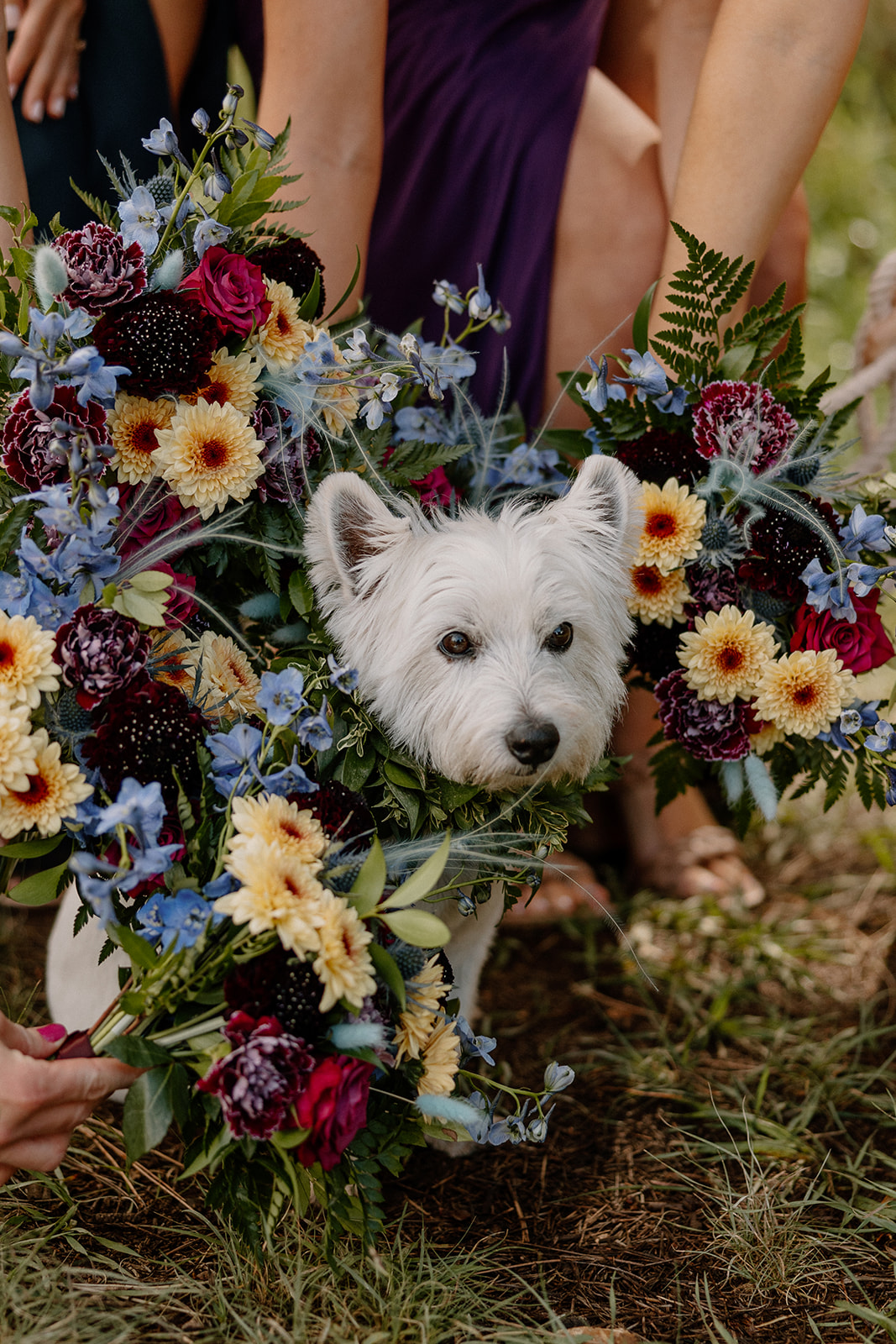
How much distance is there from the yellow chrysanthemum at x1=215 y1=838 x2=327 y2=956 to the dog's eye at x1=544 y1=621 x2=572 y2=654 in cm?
51

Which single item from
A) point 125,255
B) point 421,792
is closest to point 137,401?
point 125,255

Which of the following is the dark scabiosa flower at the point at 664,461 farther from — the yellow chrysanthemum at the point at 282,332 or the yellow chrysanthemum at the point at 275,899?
the yellow chrysanthemum at the point at 275,899

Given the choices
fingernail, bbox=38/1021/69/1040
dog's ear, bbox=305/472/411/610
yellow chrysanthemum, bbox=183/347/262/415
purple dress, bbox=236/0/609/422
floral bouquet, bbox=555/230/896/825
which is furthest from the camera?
purple dress, bbox=236/0/609/422

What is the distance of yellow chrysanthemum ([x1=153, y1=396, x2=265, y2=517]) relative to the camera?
156 centimetres

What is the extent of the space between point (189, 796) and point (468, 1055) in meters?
0.57

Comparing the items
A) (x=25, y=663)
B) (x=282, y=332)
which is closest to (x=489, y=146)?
(x=282, y=332)

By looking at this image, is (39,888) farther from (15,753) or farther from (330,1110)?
(330,1110)

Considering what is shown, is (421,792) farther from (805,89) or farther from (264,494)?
(805,89)

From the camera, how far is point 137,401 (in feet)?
5.23

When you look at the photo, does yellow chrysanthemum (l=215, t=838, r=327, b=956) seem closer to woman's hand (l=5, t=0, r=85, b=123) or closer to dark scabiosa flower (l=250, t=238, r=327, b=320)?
dark scabiosa flower (l=250, t=238, r=327, b=320)

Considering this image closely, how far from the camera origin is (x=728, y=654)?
176cm

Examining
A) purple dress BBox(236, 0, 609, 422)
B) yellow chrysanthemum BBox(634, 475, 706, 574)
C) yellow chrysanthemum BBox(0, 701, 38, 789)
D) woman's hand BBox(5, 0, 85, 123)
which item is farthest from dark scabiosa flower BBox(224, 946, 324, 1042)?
woman's hand BBox(5, 0, 85, 123)

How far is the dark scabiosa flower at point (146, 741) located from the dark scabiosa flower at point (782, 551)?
0.94m

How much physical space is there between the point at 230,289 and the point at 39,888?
0.90m
